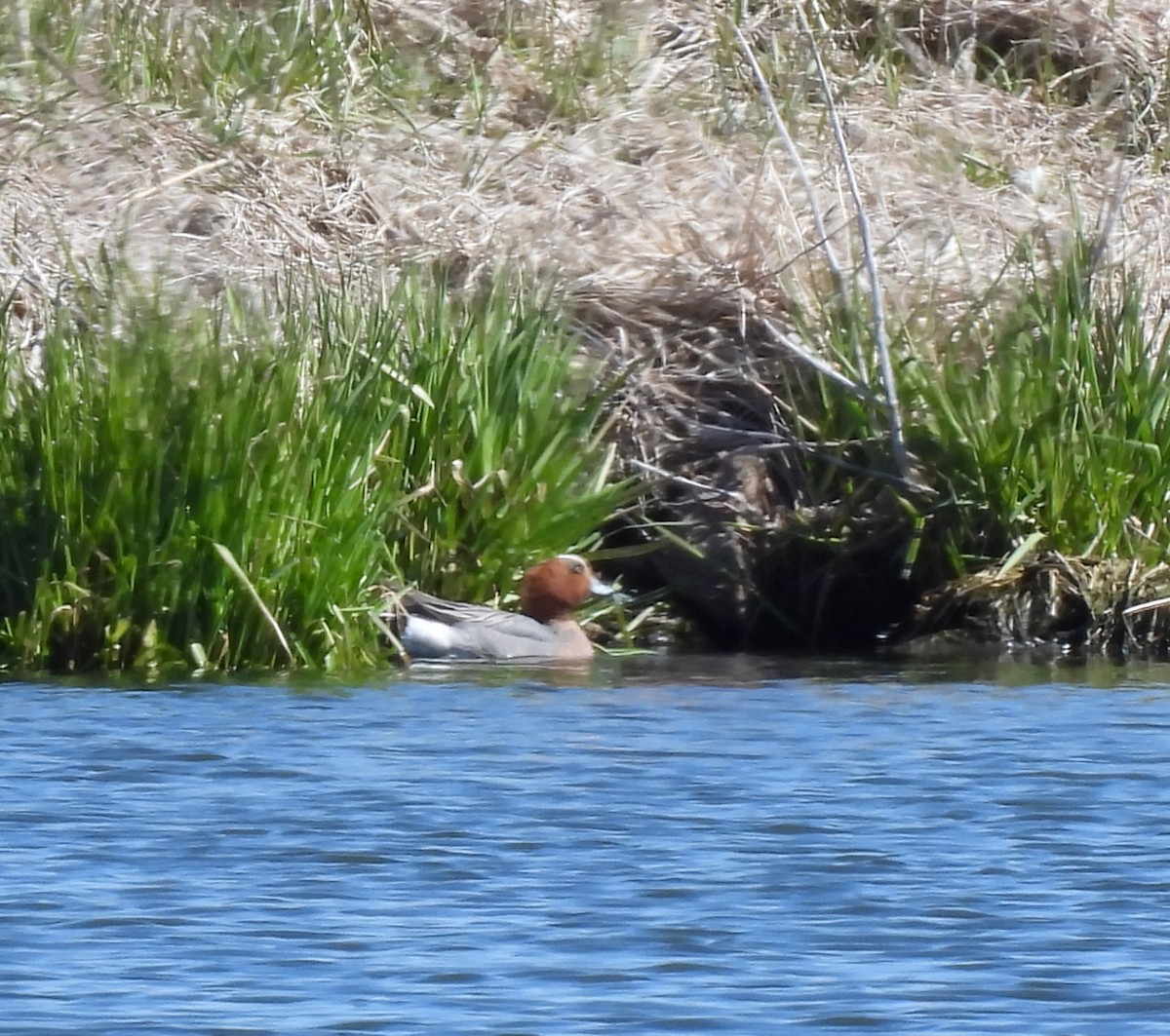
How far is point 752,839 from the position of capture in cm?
597

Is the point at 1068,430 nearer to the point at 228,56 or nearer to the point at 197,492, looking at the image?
the point at 197,492

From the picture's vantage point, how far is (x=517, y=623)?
9.20 metres

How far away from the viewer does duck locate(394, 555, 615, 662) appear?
8.88 metres

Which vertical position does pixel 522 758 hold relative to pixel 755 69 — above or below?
below

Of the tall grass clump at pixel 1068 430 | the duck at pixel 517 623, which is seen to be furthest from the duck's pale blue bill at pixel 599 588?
the tall grass clump at pixel 1068 430

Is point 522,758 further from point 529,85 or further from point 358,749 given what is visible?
point 529,85

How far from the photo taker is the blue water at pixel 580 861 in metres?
4.61

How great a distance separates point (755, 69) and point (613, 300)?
51.2 inches

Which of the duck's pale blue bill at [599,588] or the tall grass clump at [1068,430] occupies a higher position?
the tall grass clump at [1068,430]

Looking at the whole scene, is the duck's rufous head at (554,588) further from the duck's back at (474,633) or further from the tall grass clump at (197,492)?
the tall grass clump at (197,492)

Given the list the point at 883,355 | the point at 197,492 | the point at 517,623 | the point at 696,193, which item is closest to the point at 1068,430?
the point at 883,355

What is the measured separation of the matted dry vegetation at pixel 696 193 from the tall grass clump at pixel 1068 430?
1.11ft

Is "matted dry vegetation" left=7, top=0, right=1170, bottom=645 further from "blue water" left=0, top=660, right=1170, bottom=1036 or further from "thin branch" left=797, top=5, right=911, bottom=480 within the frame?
"blue water" left=0, top=660, right=1170, bottom=1036

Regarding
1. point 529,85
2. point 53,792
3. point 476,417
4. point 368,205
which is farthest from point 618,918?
point 529,85
